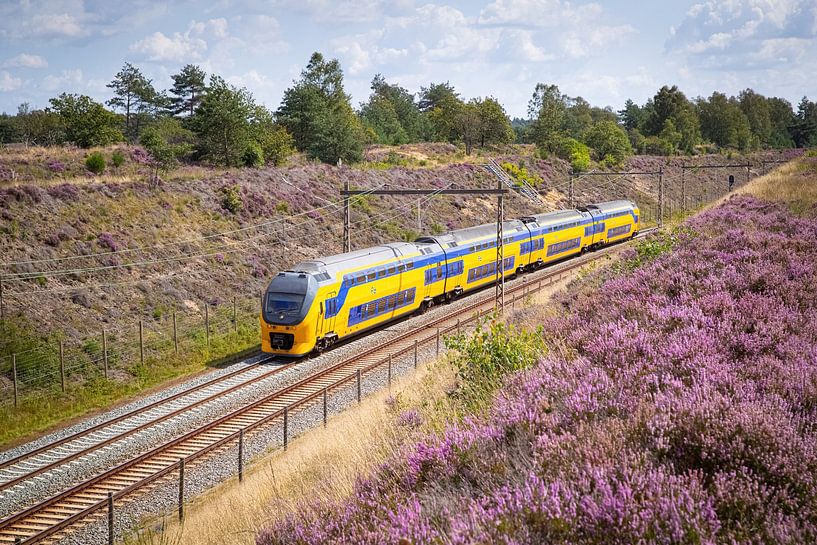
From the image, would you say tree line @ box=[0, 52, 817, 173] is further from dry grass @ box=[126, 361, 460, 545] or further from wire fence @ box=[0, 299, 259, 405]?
dry grass @ box=[126, 361, 460, 545]

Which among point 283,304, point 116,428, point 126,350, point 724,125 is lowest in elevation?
point 116,428

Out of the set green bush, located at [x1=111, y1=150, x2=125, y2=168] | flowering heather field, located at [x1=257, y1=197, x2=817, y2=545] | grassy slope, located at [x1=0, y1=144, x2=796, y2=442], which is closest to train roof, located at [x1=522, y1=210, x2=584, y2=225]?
grassy slope, located at [x1=0, y1=144, x2=796, y2=442]

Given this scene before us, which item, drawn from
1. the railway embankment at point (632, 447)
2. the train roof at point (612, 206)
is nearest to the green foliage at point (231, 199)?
the train roof at point (612, 206)

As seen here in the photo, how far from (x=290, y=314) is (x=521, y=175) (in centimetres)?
5850

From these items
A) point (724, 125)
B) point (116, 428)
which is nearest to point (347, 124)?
point (116, 428)

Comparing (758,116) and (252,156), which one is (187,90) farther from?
(758,116)

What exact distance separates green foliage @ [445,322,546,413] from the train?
40.4 feet

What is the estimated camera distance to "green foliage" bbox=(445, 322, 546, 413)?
10172 mm

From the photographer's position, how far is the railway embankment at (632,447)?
15.9 ft

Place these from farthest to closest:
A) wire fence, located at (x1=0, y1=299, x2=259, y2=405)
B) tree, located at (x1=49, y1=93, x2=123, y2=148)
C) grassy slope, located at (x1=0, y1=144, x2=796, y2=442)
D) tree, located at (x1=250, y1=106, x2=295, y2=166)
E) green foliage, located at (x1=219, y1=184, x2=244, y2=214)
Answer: tree, located at (x1=250, y1=106, x2=295, y2=166) → tree, located at (x1=49, y1=93, x2=123, y2=148) → green foliage, located at (x1=219, y1=184, x2=244, y2=214) → grassy slope, located at (x1=0, y1=144, x2=796, y2=442) → wire fence, located at (x1=0, y1=299, x2=259, y2=405)

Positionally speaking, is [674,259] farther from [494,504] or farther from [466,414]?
[494,504]

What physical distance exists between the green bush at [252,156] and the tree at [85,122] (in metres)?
10.3

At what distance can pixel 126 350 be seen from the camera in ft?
84.9

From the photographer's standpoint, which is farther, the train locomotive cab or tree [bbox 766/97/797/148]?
tree [bbox 766/97/797/148]
